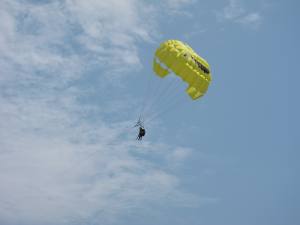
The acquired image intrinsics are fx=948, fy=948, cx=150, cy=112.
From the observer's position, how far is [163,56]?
89.6m

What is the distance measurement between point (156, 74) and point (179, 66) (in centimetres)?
278

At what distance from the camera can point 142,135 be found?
92375 mm

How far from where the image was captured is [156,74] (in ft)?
298

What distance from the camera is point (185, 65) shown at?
88.9 meters

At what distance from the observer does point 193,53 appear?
8981 centimetres

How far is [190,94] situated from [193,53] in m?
3.93

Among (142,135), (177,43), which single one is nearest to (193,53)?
(177,43)

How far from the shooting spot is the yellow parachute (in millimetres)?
88938

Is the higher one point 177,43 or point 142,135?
point 177,43

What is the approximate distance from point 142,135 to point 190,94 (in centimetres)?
637

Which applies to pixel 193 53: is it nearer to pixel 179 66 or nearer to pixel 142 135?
pixel 179 66

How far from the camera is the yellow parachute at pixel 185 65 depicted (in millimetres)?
88938

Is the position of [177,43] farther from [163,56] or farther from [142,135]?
[142,135]

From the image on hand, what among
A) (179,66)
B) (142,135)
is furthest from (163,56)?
(142,135)
